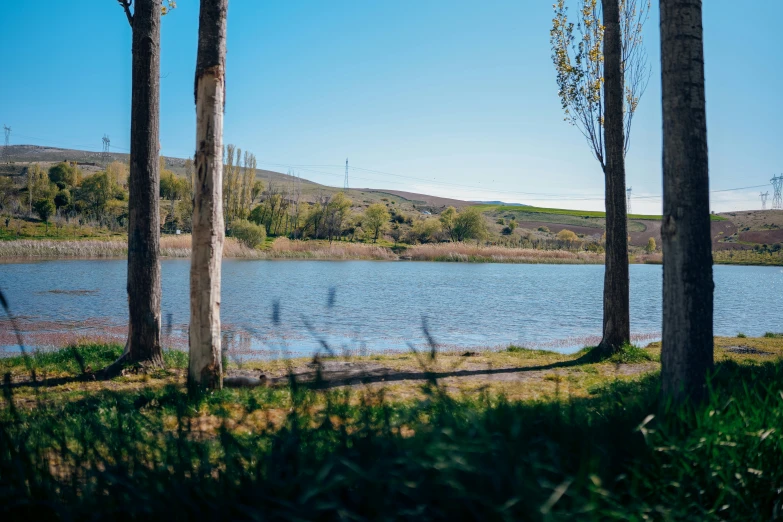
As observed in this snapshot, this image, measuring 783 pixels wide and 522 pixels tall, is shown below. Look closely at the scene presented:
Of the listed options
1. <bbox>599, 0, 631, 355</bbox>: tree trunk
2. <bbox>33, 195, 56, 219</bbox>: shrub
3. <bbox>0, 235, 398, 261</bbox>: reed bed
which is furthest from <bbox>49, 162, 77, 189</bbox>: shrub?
<bbox>599, 0, 631, 355</bbox>: tree trunk

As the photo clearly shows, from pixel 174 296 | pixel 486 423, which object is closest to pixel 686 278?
pixel 486 423

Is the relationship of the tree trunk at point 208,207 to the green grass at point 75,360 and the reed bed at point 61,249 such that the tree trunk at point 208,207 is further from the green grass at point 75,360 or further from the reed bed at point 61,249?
the reed bed at point 61,249

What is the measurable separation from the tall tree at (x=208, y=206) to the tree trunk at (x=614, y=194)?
247 inches

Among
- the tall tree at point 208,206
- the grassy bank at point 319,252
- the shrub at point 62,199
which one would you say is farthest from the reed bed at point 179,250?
the tall tree at point 208,206

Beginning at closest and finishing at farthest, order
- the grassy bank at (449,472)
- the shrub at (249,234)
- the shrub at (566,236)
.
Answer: the grassy bank at (449,472) < the shrub at (249,234) < the shrub at (566,236)

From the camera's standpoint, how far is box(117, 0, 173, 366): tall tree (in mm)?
7801

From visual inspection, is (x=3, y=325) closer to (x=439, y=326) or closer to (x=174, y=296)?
(x=174, y=296)

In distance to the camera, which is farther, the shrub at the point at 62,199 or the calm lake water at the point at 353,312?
the shrub at the point at 62,199

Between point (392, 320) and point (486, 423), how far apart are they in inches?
603

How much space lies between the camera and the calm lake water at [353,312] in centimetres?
1395

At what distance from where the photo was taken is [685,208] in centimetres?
418

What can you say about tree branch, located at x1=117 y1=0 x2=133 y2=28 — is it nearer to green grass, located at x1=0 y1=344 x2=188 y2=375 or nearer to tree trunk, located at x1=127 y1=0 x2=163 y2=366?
tree trunk, located at x1=127 y1=0 x2=163 y2=366

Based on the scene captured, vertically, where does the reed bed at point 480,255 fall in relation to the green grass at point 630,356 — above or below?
above

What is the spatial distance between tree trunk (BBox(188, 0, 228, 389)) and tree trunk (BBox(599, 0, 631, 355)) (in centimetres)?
628
